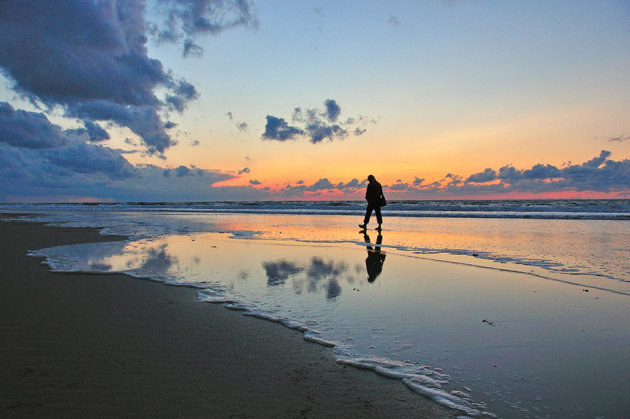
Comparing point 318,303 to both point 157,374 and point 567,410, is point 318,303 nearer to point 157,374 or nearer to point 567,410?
point 157,374

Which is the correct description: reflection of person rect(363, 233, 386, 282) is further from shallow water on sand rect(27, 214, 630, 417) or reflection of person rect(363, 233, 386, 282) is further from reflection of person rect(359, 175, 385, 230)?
reflection of person rect(359, 175, 385, 230)

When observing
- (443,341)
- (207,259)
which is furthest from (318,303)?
(207,259)

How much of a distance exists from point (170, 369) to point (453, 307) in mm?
3616

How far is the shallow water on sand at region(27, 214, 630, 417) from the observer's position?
288 cm

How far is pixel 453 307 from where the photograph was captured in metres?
4.92

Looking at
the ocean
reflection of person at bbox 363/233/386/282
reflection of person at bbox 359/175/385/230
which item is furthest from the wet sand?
reflection of person at bbox 359/175/385/230

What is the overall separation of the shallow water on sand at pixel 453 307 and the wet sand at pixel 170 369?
0.32 meters

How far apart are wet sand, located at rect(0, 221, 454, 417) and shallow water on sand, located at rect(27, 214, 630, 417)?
32 cm

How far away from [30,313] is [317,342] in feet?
12.1

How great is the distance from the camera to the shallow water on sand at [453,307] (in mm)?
2881

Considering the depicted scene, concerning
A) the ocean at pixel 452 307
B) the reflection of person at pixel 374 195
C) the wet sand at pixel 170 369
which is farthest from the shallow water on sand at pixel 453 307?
the reflection of person at pixel 374 195

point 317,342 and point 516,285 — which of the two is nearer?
point 317,342

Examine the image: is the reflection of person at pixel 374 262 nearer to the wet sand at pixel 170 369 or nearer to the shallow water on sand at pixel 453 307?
the shallow water on sand at pixel 453 307

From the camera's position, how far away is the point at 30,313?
4.53 meters
